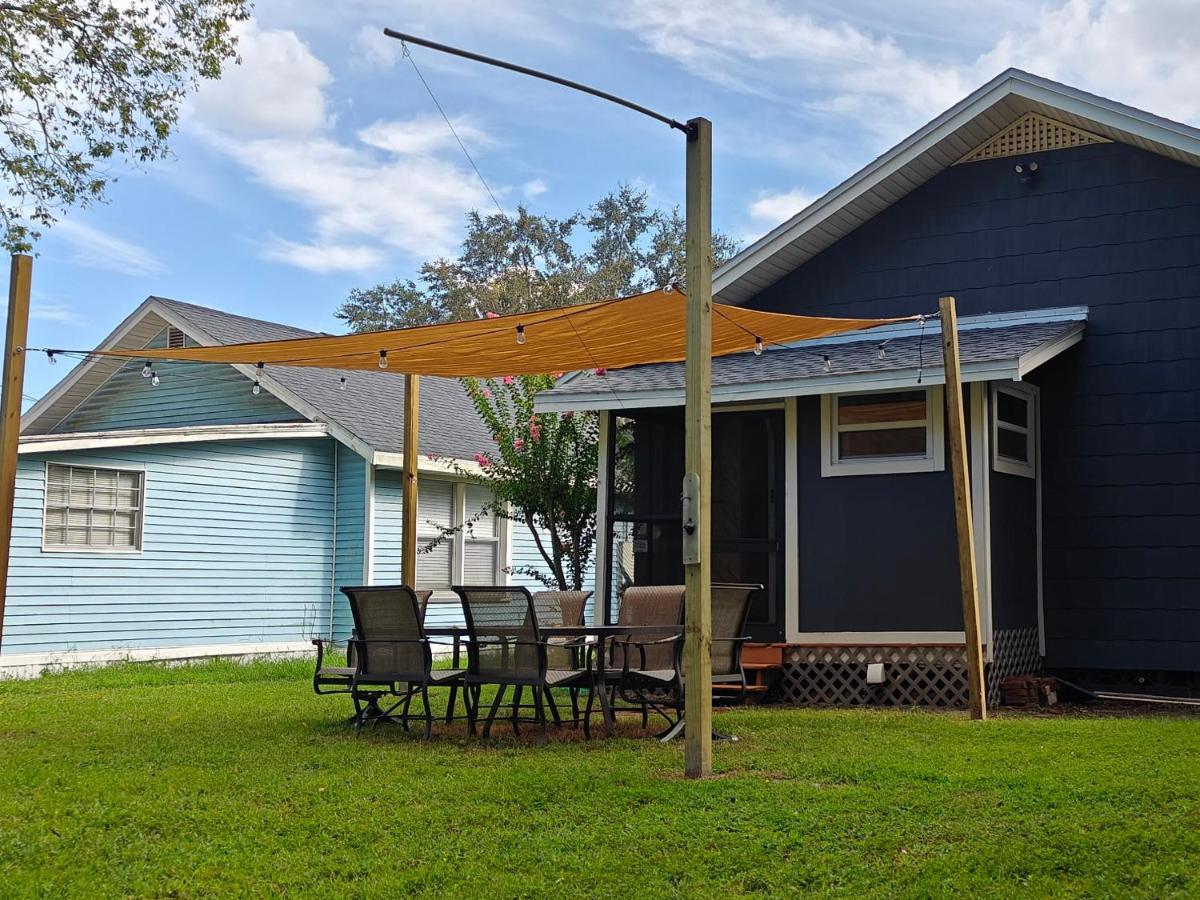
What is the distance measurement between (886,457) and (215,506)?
7.34 meters

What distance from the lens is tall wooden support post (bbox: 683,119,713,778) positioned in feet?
20.0

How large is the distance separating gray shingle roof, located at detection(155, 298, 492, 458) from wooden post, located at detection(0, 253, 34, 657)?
642cm

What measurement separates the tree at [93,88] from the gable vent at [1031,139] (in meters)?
8.81

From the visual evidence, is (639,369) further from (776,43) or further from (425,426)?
(776,43)

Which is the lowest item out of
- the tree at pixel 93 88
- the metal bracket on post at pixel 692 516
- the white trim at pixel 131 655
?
the white trim at pixel 131 655

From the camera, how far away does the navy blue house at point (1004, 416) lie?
32.0 ft

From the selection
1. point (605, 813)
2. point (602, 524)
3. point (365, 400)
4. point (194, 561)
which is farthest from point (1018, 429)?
point (365, 400)

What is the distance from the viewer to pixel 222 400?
15828mm

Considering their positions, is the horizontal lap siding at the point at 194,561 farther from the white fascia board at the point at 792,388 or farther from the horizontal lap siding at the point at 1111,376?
the horizontal lap siding at the point at 1111,376

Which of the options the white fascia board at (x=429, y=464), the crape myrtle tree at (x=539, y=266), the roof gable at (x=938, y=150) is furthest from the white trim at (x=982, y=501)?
the crape myrtle tree at (x=539, y=266)

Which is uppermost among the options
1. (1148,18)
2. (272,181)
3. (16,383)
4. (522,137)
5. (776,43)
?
(272,181)

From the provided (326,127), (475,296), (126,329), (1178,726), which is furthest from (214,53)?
(475,296)

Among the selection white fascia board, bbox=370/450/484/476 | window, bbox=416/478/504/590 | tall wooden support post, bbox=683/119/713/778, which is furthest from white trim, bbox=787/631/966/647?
window, bbox=416/478/504/590

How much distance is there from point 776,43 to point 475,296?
17.9 meters
